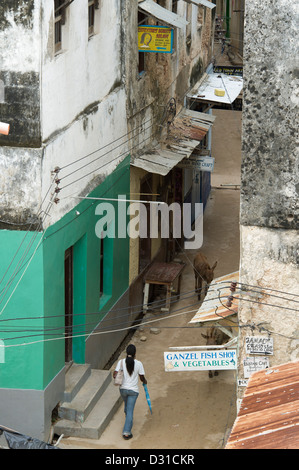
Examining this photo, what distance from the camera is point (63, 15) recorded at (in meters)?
12.4

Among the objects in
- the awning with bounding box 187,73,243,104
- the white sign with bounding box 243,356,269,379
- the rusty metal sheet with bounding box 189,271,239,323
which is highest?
the awning with bounding box 187,73,243,104

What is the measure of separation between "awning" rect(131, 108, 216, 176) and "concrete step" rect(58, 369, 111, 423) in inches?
153

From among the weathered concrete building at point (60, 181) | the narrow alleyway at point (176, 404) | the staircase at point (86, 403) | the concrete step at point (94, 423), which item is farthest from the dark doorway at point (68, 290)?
the narrow alleyway at point (176, 404)

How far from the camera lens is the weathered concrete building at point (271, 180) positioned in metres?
9.99

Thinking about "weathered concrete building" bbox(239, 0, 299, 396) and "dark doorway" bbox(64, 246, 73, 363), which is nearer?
"weathered concrete building" bbox(239, 0, 299, 396)

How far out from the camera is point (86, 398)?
1323cm

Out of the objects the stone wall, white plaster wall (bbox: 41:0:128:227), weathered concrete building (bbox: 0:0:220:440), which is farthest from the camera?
white plaster wall (bbox: 41:0:128:227)

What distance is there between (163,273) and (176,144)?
2.67m

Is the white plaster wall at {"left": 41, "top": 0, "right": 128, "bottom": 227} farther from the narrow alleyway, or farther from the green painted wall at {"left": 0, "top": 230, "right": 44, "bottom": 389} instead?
the narrow alleyway

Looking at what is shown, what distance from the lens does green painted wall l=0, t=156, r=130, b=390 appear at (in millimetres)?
11781

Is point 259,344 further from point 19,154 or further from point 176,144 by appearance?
point 176,144

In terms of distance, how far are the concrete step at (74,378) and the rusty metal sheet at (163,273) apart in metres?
4.23

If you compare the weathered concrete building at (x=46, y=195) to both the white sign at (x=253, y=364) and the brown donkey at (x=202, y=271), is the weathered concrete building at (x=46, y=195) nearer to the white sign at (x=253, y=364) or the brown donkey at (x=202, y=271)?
the white sign at (x=253, y=364)

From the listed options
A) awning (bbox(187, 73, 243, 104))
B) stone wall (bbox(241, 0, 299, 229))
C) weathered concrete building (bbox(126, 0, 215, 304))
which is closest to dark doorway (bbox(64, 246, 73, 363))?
weathered concrete building (bbox(126, 0, 215, 304))
